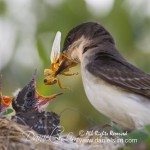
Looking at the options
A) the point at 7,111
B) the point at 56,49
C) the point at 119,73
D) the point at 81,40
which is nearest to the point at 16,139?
the point at 7,111

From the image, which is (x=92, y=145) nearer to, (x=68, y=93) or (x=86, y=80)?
(x=86, y=80)

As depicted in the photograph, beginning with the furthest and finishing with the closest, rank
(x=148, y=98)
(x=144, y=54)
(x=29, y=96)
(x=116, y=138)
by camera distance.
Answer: (x=144, y=54) < (x=29, y=96) < (x=148, y=98) < (x=116, y=138)

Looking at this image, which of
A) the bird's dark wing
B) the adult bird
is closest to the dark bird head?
the adult bird

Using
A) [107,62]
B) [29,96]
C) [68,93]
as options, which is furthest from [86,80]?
[68,93]

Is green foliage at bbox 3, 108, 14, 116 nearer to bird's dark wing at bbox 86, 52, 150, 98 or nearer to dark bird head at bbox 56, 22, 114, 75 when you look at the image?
dark bird head at bbox 56, 22, 114, 75

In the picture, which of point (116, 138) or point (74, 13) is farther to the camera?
point (74, 13)

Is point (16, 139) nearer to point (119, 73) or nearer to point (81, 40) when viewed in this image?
point (119, 73)

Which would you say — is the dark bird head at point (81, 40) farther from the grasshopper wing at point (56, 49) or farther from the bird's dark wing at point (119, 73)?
the bird's dark wing at point (119, 73)
